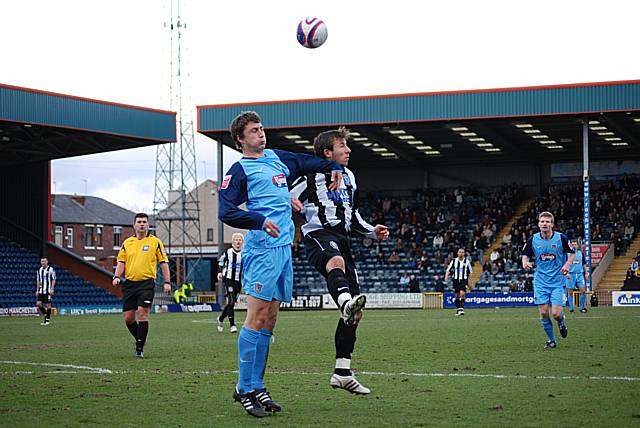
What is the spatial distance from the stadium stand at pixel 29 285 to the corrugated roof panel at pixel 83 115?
29.4ft

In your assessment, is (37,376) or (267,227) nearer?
(267,227)

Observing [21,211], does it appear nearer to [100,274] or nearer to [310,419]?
[100,274]

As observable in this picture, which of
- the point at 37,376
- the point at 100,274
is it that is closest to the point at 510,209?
the point at 100,274

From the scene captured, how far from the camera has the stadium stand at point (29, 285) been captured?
42.9 m

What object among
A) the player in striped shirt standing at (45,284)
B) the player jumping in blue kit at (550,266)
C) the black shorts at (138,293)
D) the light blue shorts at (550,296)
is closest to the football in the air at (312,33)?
the player in striped shirt standing at (45,284)

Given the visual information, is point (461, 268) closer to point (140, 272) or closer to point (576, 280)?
point (576, 280)

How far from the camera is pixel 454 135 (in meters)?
46.7

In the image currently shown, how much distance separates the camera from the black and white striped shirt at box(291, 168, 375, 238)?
350 inches

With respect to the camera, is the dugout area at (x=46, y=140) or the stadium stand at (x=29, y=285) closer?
the dugout area at (x=46, y=140)

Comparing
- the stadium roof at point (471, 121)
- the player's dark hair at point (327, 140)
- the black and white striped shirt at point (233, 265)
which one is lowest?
the black and white striped shirt at point (233, 265)

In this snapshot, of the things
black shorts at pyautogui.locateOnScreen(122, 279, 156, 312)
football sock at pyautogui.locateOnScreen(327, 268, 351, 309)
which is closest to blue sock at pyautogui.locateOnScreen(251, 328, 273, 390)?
football sock at pyautogui.locateOnScreen(327, 268, 351, 309)

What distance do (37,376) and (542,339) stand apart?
9197mm

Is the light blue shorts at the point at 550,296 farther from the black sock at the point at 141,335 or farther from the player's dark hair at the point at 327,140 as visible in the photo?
the player's dark hair at the point at 327,140

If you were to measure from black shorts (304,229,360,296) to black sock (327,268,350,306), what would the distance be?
0.12 meters
